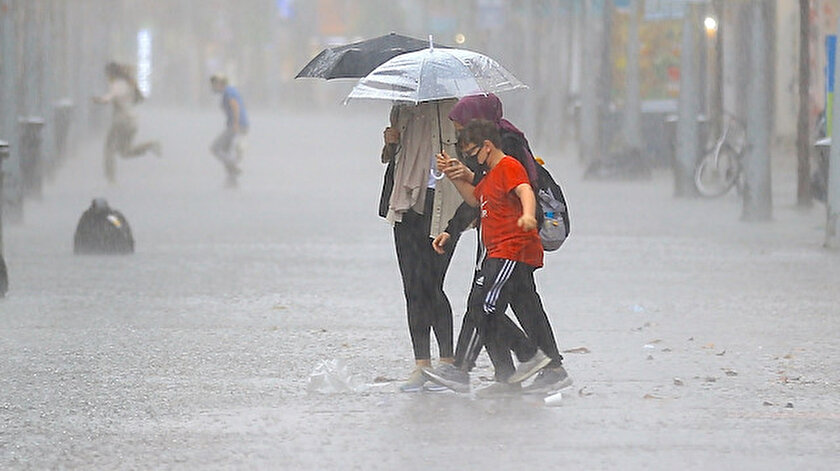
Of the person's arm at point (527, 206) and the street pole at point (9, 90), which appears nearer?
the person's arm at point (527, 206)

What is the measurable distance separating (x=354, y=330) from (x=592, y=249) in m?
6.16

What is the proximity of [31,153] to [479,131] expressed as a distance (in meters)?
16.0

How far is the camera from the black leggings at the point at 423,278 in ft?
30.0

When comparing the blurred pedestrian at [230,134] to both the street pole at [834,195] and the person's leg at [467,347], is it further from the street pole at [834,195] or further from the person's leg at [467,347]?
the person's leg at [467,347]

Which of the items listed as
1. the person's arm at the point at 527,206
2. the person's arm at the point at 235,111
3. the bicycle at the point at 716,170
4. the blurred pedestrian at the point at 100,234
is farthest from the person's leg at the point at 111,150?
the person's arm at the point at 527,206

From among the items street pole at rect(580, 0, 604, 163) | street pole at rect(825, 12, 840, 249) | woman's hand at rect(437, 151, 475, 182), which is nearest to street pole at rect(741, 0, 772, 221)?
street pole at rect(825, 12, 840, 249)

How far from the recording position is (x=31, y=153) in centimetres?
2394

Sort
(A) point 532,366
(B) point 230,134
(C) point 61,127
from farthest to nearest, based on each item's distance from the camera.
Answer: (C) point 61,127 → (B) point 230,134 → (A) point 532,366

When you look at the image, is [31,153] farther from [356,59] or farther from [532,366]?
[532,366]

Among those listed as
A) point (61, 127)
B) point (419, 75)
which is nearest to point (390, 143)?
point (419, 75)

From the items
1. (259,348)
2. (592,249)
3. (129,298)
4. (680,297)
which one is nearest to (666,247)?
(592,249)

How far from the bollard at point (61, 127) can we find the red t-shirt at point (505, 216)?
2507cm

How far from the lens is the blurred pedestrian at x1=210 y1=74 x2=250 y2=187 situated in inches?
1127

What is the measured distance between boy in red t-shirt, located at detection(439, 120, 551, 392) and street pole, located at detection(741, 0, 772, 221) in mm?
12202
